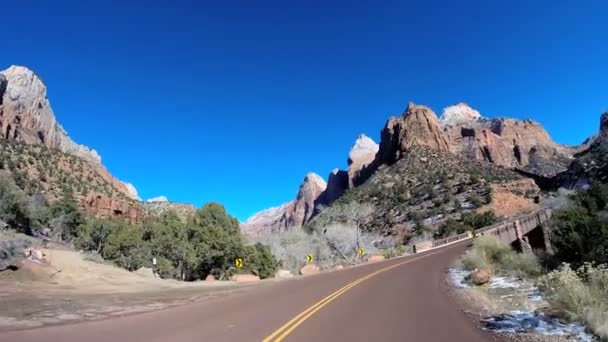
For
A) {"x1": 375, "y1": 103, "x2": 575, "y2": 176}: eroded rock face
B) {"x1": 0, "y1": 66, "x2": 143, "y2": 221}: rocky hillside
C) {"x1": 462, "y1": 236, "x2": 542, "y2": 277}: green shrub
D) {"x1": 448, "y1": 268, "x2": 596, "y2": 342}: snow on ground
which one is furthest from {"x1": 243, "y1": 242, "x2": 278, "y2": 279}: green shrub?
{"x1": 375, "y1": 103, "x2": 575, "y2": 176}: eroded rock face

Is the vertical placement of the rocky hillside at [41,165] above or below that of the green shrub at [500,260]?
above

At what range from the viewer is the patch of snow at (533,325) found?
8.31 meters

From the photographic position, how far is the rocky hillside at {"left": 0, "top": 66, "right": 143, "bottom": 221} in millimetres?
70688

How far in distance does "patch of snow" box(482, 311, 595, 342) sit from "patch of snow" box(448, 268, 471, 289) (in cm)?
713

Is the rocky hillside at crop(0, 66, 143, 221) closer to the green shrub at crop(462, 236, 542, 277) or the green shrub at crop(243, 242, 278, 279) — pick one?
the green shrub at crop(243, 242, 278, 279)

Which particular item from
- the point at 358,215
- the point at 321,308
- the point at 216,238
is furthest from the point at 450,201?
the point at 321,308

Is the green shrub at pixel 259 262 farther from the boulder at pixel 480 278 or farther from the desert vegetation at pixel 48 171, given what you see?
the desert vegetation at pixel 48 171

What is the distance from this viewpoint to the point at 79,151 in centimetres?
15750

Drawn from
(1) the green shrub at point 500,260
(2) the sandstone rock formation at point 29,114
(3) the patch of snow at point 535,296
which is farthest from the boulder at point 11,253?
(2) the sandstone rock formation at point 29,114

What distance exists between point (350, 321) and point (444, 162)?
103 meters

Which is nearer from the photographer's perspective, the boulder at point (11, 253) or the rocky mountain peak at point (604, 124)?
the boulder at point (11, 253)

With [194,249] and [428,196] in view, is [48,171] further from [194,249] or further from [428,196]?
[428,196]

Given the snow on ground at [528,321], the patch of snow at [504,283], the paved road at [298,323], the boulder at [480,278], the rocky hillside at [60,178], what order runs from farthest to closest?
the rocky hillside at [60,178] → the boulder at [480,278] → the patch of snow at [504,283] → the paved road at [298,323] → the snow on ground at [528,321]

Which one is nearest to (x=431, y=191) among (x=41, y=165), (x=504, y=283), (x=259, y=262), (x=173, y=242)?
(x=259, y=262)
